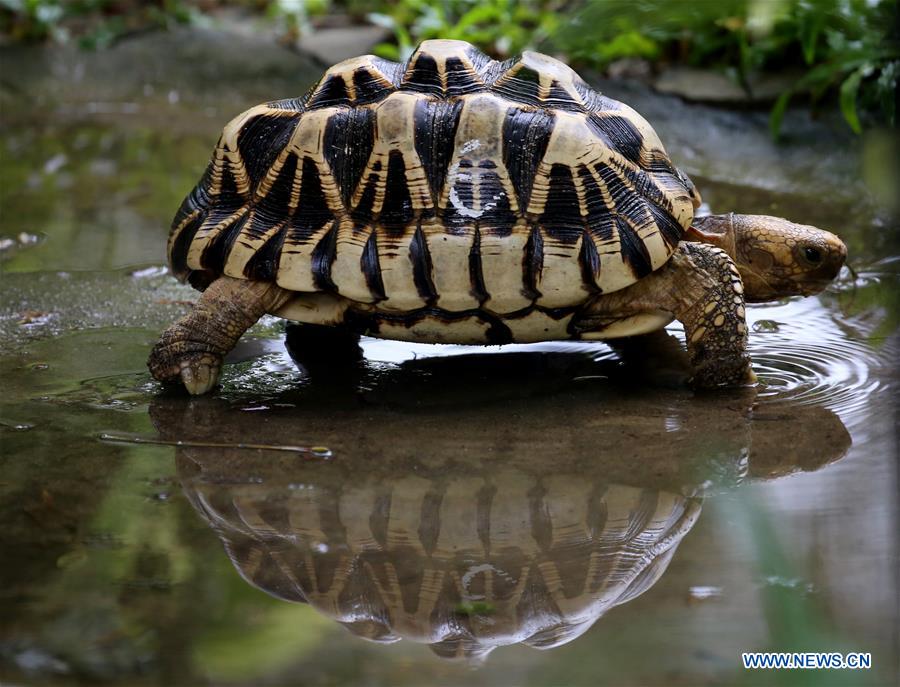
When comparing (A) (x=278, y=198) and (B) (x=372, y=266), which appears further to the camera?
(A) (x=278, y=198)

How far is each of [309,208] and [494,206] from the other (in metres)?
0.66

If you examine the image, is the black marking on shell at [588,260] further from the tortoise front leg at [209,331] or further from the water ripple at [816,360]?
the tortoise front leg at [209,331]

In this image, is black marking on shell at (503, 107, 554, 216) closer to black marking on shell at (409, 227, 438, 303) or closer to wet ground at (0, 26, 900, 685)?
black marking on shell at (409, 227, 438, 303)

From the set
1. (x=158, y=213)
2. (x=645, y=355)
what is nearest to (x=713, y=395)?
(x=645, y=355)

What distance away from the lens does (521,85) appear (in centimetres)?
348

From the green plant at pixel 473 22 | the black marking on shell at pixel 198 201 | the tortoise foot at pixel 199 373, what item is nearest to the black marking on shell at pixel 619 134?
the black marking on shell at pixel 198 201

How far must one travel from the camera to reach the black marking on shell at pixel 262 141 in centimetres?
356

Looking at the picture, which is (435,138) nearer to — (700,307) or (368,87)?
(368,87)

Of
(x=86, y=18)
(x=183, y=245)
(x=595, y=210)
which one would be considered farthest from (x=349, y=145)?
(x=86, y=18)

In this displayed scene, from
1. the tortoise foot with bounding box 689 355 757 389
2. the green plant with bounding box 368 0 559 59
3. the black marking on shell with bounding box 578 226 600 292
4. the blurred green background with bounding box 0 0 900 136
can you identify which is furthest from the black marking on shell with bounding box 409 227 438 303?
the green plant with bounding box 368 0 559 59

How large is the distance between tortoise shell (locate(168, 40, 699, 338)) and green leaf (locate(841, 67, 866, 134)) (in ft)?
9.33

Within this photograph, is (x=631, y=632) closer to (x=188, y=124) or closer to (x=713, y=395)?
(x=713, y=395)

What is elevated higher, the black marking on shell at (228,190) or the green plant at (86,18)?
the black marking on shell at (228,190)

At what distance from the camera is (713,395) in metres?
3.46
